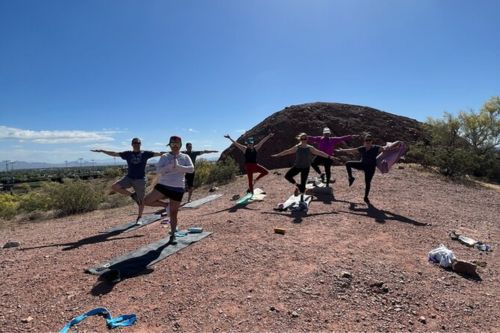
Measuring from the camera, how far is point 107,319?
379 centimetres

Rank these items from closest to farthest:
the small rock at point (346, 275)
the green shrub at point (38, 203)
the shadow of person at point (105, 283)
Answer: the shadow of person at point (105, 283), the small rock at point (346, 275), the green shrub at point (38, 203)

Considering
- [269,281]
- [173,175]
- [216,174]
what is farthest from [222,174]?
[269,281]

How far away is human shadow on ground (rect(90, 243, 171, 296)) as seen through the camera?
458 cm

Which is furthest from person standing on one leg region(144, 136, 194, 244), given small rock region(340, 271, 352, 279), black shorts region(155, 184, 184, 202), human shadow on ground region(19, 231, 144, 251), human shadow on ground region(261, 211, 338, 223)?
small rock region(340, 271, 352, 279)

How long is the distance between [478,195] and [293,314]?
37.9 feet

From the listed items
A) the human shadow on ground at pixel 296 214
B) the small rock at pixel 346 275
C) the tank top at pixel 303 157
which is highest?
the tank top at pixel 303 157

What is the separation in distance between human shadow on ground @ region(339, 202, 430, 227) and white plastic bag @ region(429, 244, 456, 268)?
2254mm

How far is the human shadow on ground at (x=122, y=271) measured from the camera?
180 inches

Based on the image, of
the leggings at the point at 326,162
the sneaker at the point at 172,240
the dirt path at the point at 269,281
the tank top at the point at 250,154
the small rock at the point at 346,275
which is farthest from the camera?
the leggings at the point at 326,162

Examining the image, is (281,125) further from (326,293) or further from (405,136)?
(326,293)

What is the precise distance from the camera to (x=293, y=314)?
3904mm

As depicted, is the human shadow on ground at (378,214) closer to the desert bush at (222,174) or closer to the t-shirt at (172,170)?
the t-shirt at (172,170)

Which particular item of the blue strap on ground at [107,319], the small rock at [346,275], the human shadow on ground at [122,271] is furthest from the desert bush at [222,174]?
the blue strap on ground at [107,319]

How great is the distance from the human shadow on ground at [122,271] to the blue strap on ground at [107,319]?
0.49 m
